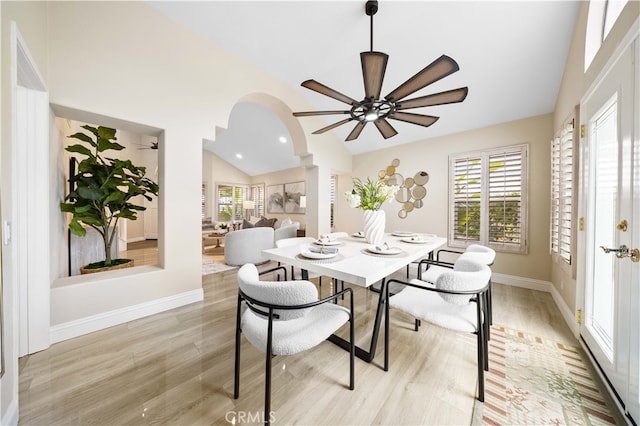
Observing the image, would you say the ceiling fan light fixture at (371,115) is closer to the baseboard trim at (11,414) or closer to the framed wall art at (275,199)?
the baseboard trim at (11,414)

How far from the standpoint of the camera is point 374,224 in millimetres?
2244

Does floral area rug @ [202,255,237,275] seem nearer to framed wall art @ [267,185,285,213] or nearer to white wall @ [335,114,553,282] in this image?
white wall @ [335,114,553,282]

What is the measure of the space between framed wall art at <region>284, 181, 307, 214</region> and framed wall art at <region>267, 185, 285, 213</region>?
208mm

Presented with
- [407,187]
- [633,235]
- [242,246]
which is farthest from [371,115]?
[242,246]

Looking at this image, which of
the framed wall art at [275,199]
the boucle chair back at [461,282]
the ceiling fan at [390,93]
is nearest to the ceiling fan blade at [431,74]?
the ceiling fan at [390,93]

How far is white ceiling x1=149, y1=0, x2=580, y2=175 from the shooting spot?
7.16 feet

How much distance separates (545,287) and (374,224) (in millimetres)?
2865

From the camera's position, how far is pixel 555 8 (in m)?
2.04

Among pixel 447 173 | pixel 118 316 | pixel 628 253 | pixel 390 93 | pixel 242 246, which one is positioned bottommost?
pixel 118 316

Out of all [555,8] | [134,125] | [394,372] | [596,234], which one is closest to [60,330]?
[134,125]

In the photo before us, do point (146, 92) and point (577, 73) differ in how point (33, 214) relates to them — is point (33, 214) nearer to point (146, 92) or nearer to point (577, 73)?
point (146, 92)

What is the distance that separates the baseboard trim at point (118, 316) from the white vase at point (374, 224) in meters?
2.12

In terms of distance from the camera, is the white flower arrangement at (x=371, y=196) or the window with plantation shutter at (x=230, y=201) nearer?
the white flower arrangement at (x=371, y=196)

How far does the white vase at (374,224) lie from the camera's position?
2236mm
